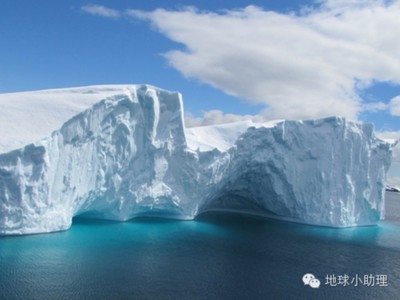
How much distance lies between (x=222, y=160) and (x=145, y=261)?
12373 mm

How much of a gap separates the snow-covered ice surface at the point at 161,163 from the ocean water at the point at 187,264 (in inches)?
66.5

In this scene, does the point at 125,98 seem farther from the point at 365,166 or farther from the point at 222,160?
the point at 365,166

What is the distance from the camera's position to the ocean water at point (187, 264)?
503 inches

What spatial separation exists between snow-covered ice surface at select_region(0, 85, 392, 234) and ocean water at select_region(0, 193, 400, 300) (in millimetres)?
1690

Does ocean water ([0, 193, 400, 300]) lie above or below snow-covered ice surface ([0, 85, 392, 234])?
below

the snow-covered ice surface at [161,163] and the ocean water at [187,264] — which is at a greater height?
the snow-covered ice surface at [161,163]

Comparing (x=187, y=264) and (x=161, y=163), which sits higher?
(x=161, y=163)

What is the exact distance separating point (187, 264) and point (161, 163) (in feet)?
31.9

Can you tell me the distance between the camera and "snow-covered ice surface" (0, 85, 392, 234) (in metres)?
18.1

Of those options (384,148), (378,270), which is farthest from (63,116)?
(384,148)

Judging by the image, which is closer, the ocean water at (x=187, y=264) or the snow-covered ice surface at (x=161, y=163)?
the ocean water at (x=187, y=264)

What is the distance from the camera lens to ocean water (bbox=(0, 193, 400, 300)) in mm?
12773

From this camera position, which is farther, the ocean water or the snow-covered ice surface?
the snow-covered ice surface

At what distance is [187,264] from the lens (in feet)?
52.5
